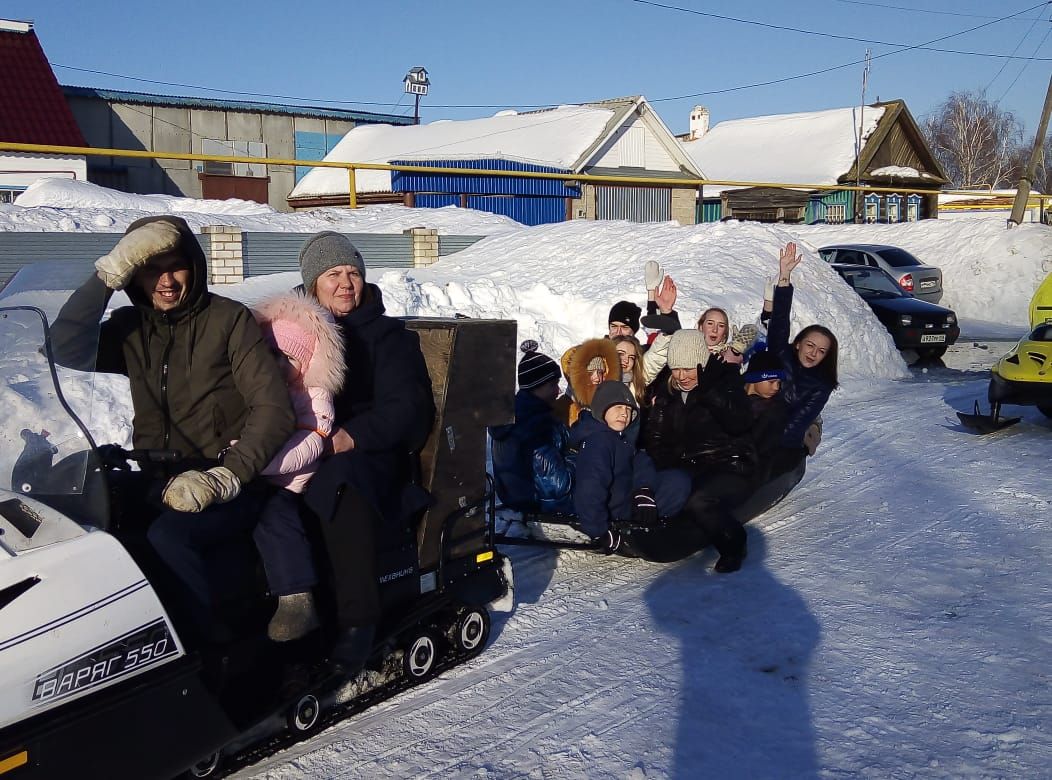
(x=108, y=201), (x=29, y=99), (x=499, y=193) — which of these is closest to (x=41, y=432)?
(x=108, y=201)

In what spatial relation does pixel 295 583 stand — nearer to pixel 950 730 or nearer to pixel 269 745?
pixel 269 745

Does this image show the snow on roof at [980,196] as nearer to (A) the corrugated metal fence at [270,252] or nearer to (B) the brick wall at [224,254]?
(A) the corrugated metal fence at [270,252]

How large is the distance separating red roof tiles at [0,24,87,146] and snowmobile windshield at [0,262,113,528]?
26.7 meters

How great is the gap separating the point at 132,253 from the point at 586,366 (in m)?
3.10

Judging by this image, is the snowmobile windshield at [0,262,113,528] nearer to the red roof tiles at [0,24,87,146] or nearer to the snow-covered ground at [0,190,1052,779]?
the snow-covered ground at [0,190,1052,779]

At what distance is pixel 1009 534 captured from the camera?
6102 millimetres

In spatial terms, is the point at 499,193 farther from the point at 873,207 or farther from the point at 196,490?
the point at 196,490

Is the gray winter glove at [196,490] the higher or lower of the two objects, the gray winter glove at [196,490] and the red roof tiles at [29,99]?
the lower

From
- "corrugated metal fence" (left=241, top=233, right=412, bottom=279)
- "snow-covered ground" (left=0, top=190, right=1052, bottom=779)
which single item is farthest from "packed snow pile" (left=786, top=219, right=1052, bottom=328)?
"snow-covered ground" (left=0, top=190, right=1052, bottom=779)

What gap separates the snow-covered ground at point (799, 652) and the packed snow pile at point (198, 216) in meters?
7.43

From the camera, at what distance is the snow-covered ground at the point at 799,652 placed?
3621mm

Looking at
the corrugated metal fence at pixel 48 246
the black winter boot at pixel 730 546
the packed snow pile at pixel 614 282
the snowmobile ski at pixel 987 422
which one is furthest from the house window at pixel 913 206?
the black winter boot at pixel 730 546

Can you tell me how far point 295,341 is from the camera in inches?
144

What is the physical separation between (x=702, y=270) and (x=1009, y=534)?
8.85 metres
